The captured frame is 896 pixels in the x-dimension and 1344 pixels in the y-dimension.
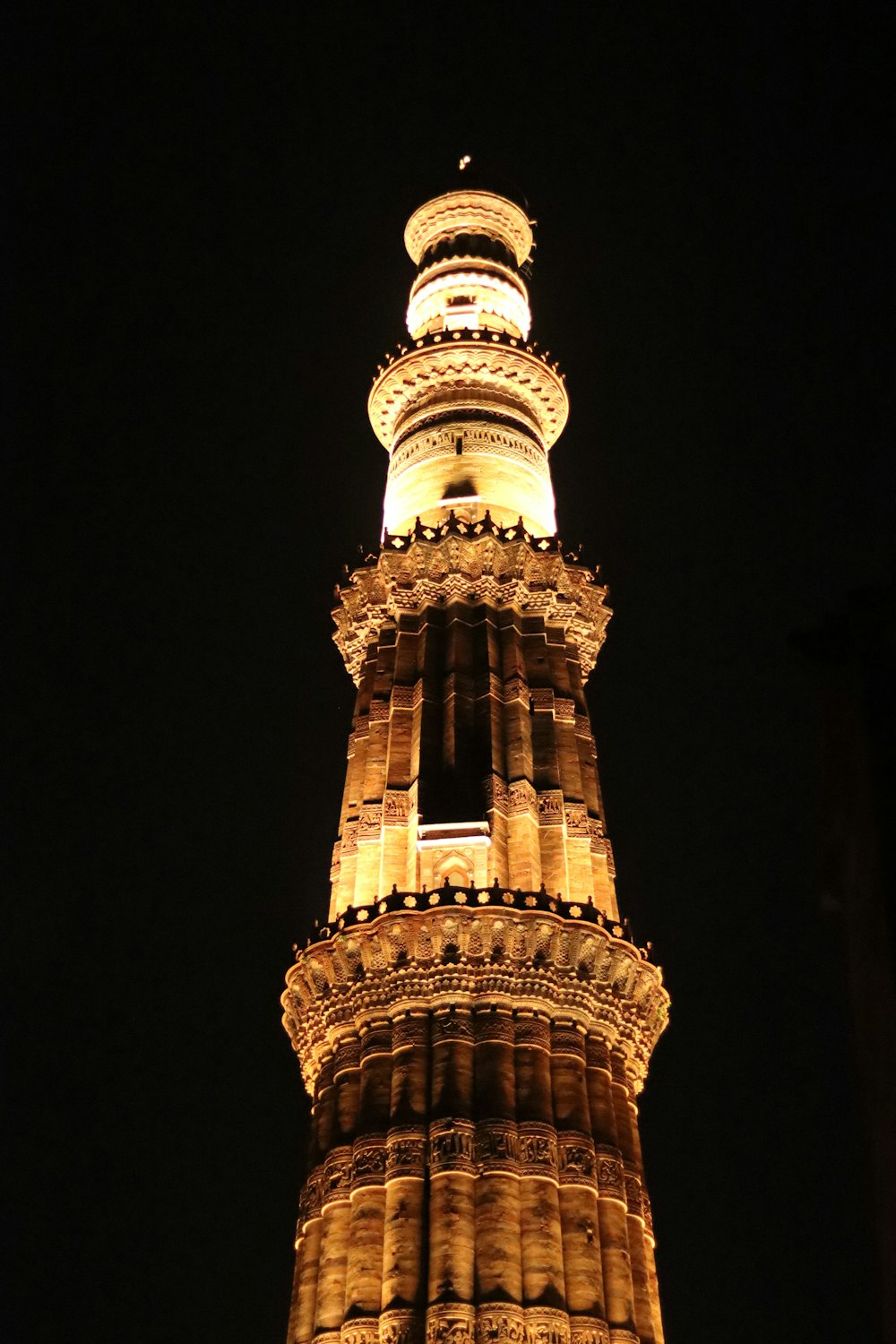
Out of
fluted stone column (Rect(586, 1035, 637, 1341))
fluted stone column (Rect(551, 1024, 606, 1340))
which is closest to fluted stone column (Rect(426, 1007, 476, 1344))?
fluted stone column (Rect(551, 1024, 606, 1340))

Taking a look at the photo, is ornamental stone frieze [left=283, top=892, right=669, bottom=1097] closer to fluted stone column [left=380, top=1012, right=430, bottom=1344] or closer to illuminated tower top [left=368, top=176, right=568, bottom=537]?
fluted stone column [left=380, top=1012, right=430, bottom=1344]

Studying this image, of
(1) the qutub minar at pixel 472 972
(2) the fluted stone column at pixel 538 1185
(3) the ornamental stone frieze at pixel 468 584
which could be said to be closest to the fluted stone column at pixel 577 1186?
(1) the qutub minar at pixel 472 972

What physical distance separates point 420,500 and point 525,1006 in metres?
13.6

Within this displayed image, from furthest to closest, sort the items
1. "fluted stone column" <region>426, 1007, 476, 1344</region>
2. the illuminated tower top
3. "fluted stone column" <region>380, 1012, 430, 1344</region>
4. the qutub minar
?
the illuminated tower top → the qutub minar → "fluted stone column" <region>380, 1012, 430, 1344</region> → "fluted stone column" <region>426, 1007, 476, 1344</region>

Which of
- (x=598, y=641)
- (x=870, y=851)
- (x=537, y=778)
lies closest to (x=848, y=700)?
(x=870, y=851)

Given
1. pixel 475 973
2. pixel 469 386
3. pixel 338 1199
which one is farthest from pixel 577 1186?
pixel 469 386

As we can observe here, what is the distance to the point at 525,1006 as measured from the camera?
24.2 metres

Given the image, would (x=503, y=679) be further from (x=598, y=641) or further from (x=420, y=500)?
(x=420, y=500)

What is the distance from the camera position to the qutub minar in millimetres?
21328

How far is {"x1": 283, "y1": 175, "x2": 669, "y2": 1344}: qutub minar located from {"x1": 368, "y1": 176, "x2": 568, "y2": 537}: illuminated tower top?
0.43 feet

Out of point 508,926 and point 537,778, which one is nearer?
point 508,926

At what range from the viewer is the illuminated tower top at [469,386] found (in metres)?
34.2

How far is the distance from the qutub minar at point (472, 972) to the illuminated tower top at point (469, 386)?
131 mm

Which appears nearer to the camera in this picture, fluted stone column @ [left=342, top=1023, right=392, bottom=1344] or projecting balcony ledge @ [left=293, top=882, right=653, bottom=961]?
fluted stone column @ [left=342, top=1023, right=392, bottom=1344]
